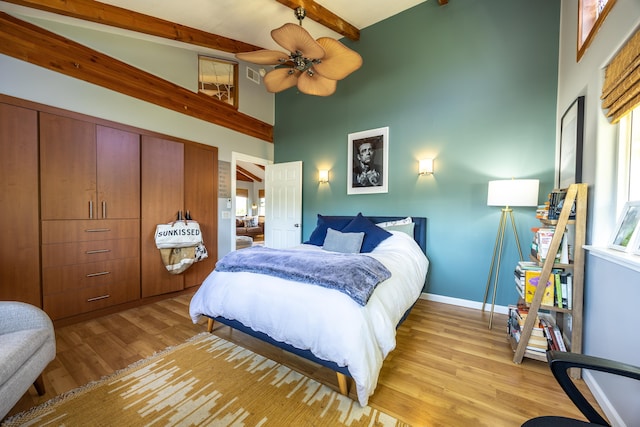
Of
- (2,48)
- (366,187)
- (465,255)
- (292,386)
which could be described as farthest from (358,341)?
(2,48)

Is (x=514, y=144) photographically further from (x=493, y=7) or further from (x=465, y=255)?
(x=493, y=7)

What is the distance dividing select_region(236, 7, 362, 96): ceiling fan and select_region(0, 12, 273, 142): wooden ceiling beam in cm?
137

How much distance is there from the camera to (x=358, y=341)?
139 cm

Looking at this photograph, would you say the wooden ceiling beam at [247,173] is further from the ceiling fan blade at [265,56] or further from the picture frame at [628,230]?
the picture frame at [628,230]

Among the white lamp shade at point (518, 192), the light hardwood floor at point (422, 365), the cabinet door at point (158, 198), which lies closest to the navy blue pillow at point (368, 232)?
the light hardwood floor at point (422, 365)

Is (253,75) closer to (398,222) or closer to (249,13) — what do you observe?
(249,13)

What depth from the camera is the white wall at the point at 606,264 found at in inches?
48.5

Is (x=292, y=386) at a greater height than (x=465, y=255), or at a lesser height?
lesser

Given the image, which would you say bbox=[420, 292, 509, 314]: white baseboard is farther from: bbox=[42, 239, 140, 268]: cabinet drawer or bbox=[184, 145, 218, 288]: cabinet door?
bbox=[42, 239, 140, 268]: cabinet drawer

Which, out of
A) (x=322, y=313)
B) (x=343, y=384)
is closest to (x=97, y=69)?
(x=322, y=313)

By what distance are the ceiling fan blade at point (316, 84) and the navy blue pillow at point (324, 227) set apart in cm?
170

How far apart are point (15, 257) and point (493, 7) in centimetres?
548

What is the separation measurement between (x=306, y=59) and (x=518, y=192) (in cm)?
236

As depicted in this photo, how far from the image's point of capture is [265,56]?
2.41m
